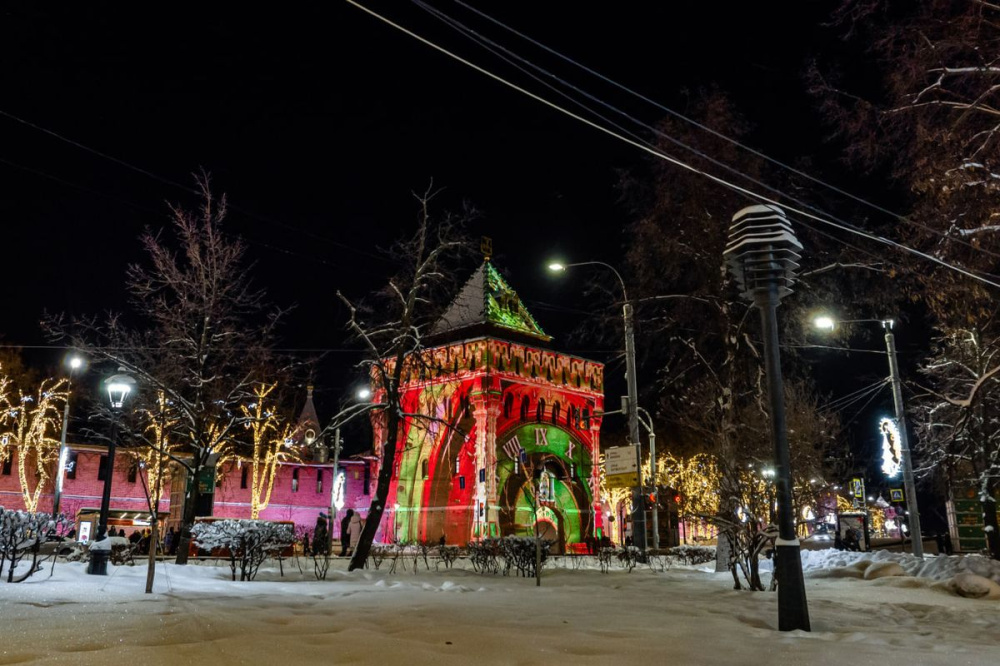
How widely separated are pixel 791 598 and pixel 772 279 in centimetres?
381

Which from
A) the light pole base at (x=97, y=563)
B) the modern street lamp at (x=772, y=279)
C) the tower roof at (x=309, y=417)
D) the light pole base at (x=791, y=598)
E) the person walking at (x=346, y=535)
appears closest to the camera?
the light pole base at (x=791, y=598)

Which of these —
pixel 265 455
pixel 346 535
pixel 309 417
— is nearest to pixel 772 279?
pixel 346 535

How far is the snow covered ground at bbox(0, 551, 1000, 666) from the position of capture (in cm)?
595

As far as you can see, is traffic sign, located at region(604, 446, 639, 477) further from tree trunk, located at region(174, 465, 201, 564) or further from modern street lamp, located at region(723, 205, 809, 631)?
tree trunk, located at region(174, 465, 201, 564)

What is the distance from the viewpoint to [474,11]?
10.9m

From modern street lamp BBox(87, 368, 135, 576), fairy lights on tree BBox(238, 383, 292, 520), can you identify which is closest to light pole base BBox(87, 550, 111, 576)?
modern street lamp BBox(87, 368, 135, 576)

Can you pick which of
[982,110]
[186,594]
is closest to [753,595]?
[186,594]

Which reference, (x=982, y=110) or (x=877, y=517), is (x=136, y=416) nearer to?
(x=982, y=110)

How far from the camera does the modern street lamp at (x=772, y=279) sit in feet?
28.7

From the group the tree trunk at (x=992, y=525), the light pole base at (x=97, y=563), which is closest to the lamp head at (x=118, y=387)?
the light pole base at (x=97, y=563)

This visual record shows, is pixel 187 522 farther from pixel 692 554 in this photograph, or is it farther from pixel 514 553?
pixel 692 554

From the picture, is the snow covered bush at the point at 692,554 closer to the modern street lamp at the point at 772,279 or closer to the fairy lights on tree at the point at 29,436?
the modern street lamp at the point at 772,279

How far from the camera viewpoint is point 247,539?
564 inches

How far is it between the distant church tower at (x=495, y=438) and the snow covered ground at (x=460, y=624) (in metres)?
30.3
